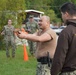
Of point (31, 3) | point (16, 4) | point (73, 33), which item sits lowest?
point (31, 3)

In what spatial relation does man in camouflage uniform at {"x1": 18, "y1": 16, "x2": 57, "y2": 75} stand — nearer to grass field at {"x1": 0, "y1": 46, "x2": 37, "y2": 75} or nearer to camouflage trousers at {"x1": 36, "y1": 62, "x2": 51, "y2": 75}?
camouflage trousers at {"x1": 36, "y1": 62, "x2": 51, "y2": 75}

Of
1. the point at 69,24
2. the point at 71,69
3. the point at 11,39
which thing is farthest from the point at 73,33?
the point at 11,39

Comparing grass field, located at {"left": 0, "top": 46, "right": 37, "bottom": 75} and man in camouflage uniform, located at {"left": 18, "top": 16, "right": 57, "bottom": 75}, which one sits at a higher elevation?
man in camouflage uniform, located at {"left": 18, "top": 16, "right": 57, "bottom": 75}

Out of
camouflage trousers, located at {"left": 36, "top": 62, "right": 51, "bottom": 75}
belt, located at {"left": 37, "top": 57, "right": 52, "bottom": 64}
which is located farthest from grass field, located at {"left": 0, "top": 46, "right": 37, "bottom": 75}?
belt, located at {"left": 37, "top": 57, "right": 52, "bottom": 64}

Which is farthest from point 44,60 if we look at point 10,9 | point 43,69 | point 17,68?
point 10,9

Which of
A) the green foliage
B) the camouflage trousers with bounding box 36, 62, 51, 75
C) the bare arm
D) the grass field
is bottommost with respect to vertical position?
the grass field

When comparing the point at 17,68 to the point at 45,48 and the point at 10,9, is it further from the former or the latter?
the point at 10,9

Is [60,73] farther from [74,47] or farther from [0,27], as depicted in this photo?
[0,27]

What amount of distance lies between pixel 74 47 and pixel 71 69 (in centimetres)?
34

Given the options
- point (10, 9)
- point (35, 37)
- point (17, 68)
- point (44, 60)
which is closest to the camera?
point (35, 37)

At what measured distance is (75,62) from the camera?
592 cm

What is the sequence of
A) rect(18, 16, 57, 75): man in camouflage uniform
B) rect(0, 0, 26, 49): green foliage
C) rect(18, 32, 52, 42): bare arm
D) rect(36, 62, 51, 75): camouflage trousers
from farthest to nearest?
1. rect(0, 0, 26, 49): green foliage
2. rect(36, 62, 51, 75): camouflage trousers
3. rect(18, 16, 57, 75): man in camouflage uniform
4. rect(18, 32, 52, 42): bare arm

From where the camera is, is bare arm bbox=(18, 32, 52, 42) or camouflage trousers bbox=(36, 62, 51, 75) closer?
bare arm bbox=(18, 32, 52, 42)

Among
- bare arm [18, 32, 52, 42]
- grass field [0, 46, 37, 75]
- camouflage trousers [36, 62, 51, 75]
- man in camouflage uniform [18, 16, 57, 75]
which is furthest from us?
grass field [0, 46, 37, 75]
